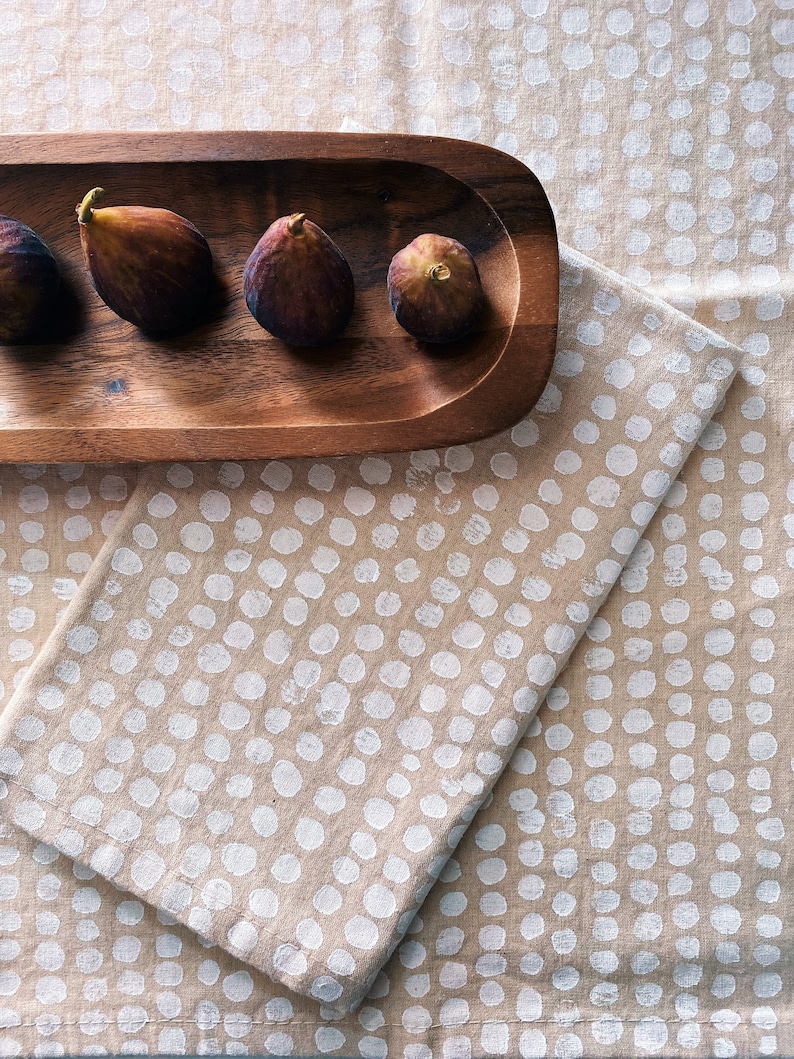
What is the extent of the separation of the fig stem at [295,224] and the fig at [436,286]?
0.06 m

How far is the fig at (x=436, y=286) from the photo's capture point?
0.45 m

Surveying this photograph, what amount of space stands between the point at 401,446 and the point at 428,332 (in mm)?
63

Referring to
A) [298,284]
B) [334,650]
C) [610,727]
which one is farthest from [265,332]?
[610,727]

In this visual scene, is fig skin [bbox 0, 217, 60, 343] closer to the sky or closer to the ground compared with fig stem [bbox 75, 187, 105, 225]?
closer to the ground

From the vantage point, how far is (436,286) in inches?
17.9

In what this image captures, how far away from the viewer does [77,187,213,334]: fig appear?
45cm

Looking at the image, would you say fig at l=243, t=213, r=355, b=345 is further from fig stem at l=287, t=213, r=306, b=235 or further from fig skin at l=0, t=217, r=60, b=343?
fig skin at l=0, t=217, r=60, b=343

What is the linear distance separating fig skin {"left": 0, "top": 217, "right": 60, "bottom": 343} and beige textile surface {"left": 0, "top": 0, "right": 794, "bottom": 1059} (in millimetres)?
95

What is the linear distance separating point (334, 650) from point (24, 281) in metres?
0.27

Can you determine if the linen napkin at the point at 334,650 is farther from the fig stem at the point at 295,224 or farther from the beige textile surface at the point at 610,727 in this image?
the fig stem at the point at 295,224

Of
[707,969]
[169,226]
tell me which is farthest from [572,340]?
[707,969]

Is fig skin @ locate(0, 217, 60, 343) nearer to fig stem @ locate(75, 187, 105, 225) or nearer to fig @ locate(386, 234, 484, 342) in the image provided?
fig stem @ locate(75, 187, 105, 225)

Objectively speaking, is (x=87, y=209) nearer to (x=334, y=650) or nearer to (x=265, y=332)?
(x=265, y=332)

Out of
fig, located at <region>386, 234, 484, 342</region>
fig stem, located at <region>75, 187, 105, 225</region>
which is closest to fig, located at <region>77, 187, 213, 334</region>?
fig stem, located at <region>75, 187, 105, 225</region>
